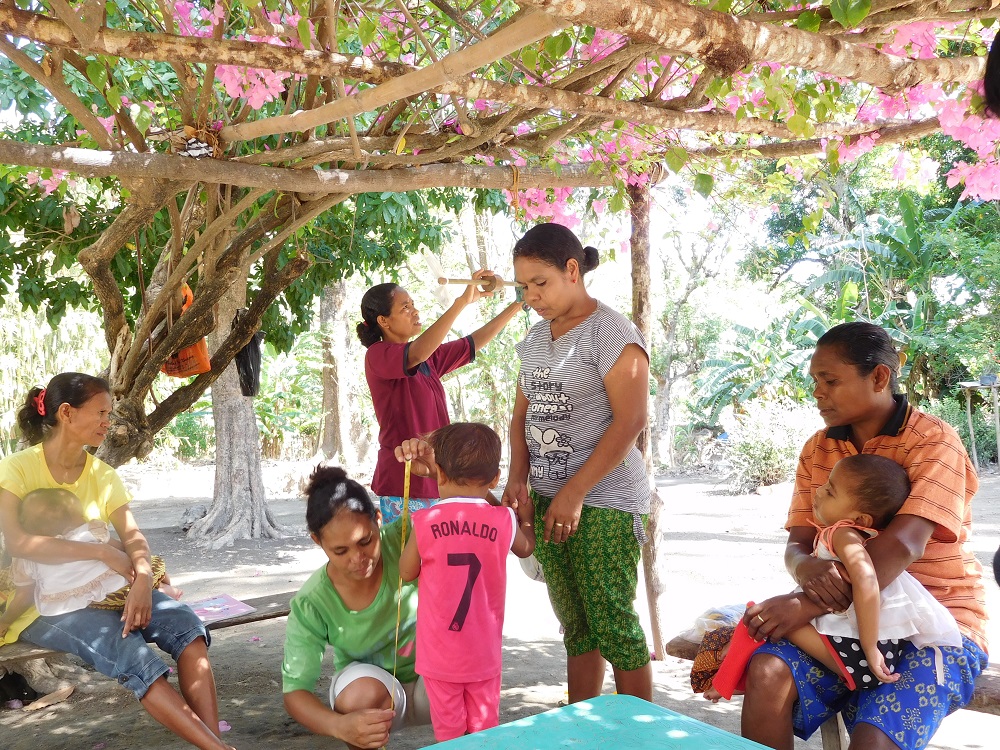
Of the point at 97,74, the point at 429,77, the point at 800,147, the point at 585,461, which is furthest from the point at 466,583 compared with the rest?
the point at 800,147

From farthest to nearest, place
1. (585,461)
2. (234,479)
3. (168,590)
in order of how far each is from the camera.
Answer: (234,479) < (168,590) < (585,461)

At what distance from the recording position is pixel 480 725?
253cm

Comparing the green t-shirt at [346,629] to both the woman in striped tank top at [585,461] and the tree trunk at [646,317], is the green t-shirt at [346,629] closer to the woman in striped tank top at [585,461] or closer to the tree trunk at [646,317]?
the woman in striped tank top at [585,461]

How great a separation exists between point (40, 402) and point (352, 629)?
1.57 metres

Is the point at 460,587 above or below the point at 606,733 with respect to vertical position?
above

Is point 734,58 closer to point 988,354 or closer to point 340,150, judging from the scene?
point 340,150

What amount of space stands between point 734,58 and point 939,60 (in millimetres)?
978

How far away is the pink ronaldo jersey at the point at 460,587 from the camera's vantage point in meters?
2.49

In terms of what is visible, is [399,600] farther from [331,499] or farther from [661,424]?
[661,424]

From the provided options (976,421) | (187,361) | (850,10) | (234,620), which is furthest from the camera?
(976,421)

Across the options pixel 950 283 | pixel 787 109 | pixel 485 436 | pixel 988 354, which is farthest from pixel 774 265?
pixel 485 436

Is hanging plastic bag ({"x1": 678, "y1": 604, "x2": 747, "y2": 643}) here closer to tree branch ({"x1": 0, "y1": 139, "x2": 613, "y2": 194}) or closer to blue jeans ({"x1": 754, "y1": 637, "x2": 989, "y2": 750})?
blue jeans ({"x1": 754, "y1": 637, "x2": 989, "y2": 750})

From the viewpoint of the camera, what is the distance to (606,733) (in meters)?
1.78

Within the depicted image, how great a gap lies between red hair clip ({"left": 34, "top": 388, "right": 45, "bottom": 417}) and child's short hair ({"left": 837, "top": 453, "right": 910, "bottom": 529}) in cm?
285
